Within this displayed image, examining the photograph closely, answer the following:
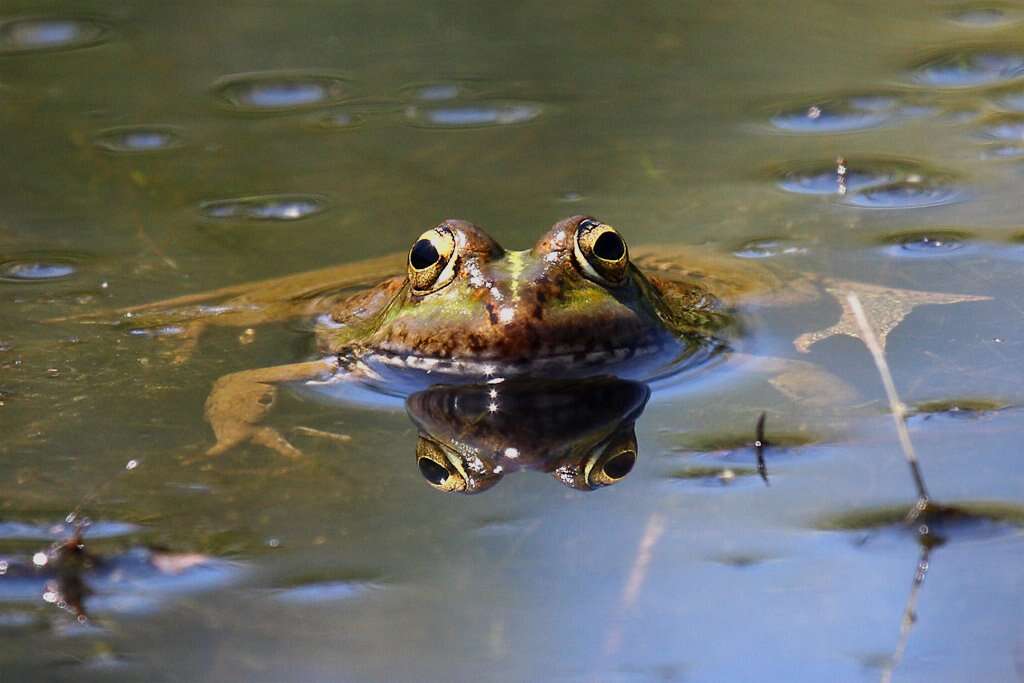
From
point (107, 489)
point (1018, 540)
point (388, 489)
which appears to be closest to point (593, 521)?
point (388, 489)

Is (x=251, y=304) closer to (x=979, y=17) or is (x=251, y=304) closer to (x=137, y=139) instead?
(x=137, y=139)

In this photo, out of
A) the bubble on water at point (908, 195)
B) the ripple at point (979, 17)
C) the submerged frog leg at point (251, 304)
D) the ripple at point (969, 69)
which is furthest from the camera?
the ripple at point (979, 17)

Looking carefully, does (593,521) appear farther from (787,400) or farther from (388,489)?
(787,400)

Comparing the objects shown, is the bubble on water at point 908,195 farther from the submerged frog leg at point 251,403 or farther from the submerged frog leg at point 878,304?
the submerged frog leg at point 251,403

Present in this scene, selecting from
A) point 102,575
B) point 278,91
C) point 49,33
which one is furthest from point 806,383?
point 49,33

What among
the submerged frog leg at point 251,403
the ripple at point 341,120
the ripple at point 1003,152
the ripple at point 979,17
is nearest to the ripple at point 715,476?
the submerged frog leg at point 251,403

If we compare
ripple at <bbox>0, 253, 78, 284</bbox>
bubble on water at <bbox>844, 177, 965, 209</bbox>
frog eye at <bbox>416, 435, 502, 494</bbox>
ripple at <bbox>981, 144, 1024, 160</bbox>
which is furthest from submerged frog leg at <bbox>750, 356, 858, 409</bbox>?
ripple at <bbox>0, 253, 78, 284</bbox>
